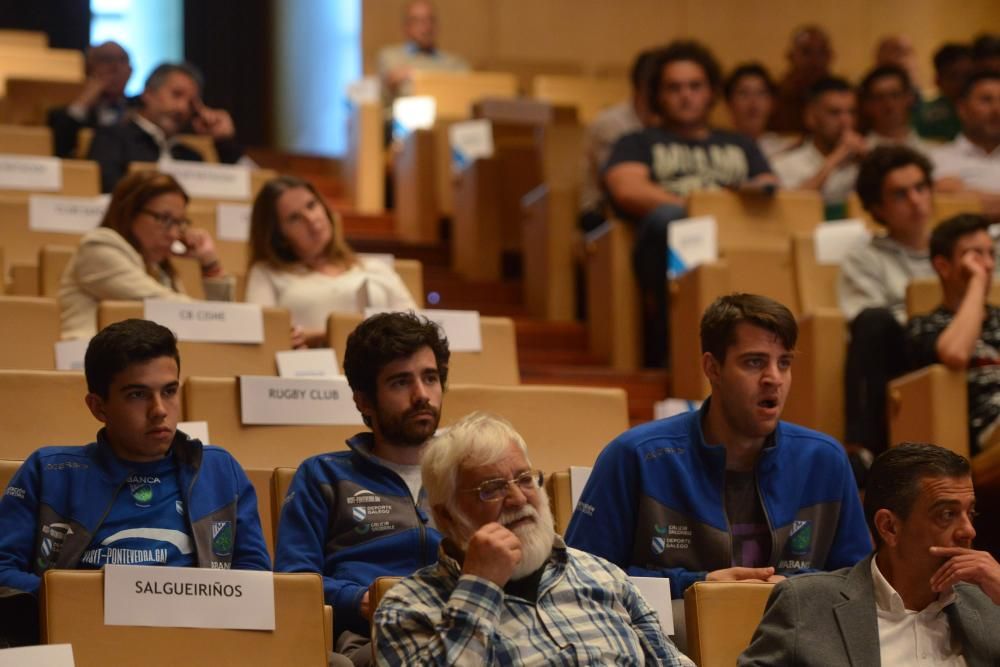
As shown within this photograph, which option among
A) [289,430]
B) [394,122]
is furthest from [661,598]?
[394,122]

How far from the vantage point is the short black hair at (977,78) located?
5.34m

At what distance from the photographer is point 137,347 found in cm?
265

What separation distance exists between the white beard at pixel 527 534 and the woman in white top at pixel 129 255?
1.72 metres

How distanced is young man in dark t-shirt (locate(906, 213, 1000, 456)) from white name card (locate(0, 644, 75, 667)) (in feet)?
7.13

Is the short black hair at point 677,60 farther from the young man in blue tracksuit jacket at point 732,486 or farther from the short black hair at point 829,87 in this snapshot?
the young man in blue tracksuit jacket at point 732,486

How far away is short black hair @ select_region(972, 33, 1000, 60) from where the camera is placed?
20.4 feet

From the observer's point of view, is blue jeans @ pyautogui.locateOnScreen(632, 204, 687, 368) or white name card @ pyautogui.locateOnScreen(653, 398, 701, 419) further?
blue jeans @ pyautogui.locateOnScreen(632, 204, 687, 368)

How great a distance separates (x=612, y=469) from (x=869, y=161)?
196 centimetres

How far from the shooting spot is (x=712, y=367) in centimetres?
278

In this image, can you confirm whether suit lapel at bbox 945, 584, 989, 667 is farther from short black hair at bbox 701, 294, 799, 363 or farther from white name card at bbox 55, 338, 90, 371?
white name card at bbox 55, 338, 90, 371

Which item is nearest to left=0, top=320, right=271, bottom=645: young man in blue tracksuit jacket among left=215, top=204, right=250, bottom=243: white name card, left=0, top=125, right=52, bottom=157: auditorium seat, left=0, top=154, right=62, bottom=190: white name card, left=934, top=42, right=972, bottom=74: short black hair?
left=215, top=204, right=250, bottom=243: white name card

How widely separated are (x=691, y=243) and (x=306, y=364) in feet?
4.70

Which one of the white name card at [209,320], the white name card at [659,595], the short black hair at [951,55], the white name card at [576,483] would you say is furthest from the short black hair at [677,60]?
the white name card at [659,595]

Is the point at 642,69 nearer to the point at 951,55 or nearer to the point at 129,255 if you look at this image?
the point at 951,55
